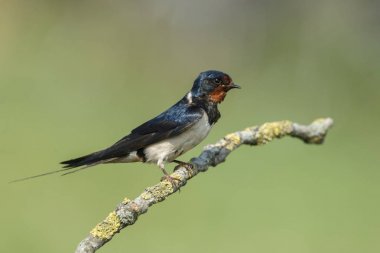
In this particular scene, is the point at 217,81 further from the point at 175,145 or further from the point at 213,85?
the point at 175,145

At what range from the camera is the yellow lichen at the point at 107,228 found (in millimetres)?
1685

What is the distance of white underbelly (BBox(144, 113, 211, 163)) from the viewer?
2.55 meters

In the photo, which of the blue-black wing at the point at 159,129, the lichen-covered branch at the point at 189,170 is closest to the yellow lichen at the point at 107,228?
the lichen-covered branch at the point at 189,170

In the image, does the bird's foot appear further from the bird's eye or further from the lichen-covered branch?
the bird's eye

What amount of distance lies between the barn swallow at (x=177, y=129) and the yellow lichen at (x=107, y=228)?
1.91ft

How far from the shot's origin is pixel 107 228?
1731 mm

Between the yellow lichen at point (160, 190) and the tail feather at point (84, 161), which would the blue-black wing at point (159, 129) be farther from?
the yellow lichen at point (160, 190)

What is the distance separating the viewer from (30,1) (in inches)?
275

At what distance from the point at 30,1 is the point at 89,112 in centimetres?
163

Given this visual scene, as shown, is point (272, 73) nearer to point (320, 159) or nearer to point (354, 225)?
point (320, 159)

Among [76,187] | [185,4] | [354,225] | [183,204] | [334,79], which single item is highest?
[185,4]

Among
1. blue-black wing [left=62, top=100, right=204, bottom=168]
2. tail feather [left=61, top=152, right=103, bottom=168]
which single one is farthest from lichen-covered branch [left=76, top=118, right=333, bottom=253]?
tail feather [left=61, top=152, right=103, bottom=168]

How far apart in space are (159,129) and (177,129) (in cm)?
6

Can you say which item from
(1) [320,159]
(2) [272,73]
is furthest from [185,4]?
(1) [320,159]
